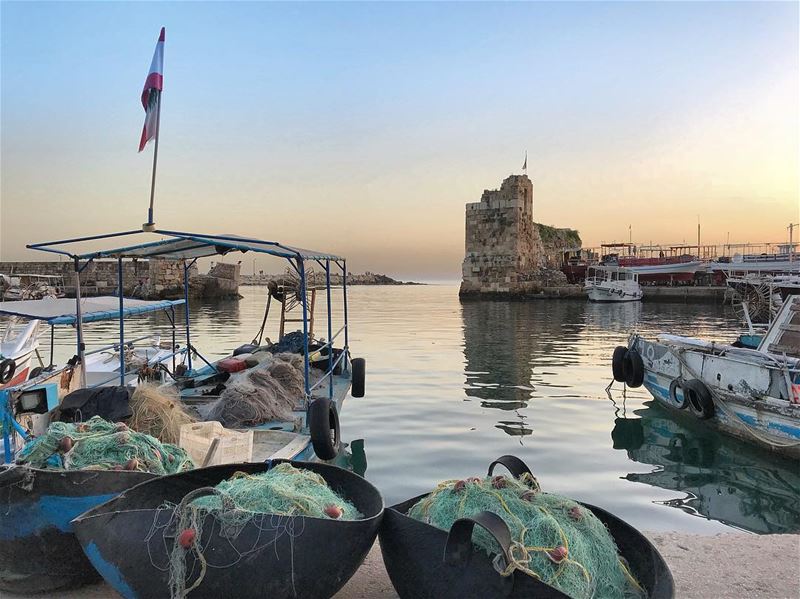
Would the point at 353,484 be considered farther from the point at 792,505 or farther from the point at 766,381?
the point at 766,381

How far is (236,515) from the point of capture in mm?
3305

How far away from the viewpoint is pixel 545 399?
1430cm

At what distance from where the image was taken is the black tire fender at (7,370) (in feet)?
38.9

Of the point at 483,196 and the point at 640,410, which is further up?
the point at 483,196

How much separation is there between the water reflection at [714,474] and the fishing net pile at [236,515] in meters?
6.15

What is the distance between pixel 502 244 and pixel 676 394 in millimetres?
48062

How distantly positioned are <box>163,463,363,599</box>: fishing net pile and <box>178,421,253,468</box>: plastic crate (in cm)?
254

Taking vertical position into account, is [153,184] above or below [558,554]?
above

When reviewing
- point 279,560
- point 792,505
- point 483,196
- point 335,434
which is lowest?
point 792,505

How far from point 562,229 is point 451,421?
10684cm

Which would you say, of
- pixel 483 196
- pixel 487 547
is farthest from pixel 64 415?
pixel 483 196

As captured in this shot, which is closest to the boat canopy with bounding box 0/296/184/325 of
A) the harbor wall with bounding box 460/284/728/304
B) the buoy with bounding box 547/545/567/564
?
the buoy with bounding box 547/545/567/564

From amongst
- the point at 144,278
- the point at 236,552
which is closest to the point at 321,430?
the point at 236,552

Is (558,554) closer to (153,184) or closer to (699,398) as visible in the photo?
(153,184)
